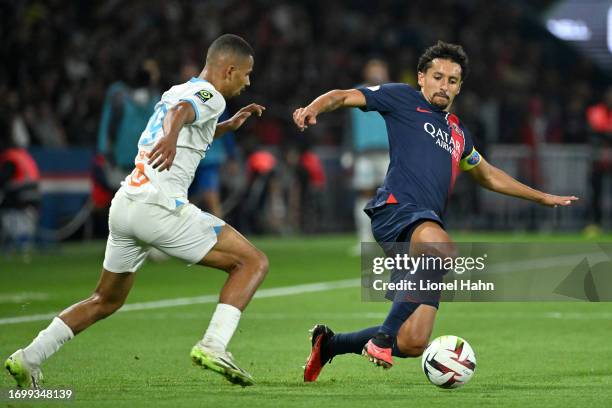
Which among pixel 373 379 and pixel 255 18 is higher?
pixel 255 18

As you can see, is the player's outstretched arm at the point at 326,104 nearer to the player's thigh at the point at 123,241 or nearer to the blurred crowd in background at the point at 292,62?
the player's thigh at the point at 123,241

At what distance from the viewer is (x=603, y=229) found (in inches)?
981

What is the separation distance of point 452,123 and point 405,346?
1566mm

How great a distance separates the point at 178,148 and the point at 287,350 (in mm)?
2421

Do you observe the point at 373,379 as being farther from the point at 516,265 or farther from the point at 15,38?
the point at 15,38

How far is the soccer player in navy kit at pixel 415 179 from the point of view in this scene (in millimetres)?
7449

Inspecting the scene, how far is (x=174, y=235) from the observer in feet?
23.9

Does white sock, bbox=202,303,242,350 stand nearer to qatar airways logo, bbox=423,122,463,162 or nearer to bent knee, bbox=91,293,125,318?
bent knee, bbox=91,293,125,318

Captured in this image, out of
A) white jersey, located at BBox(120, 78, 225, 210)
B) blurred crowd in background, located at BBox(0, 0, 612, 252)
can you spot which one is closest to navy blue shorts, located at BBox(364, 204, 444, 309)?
white jersey, located at BBox(120, 78, 225, 210)

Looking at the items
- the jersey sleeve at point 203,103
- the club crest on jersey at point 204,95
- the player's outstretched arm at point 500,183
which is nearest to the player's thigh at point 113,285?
the jersey sleeve at point 203,103

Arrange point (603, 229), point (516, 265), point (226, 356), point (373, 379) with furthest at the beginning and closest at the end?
point (603, 229), point (516, 265), point (373, 379), point (226, 356)

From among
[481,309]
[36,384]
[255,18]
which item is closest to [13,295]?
[481,309]

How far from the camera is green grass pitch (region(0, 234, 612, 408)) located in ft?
22.6

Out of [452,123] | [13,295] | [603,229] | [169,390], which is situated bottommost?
[603,229]
